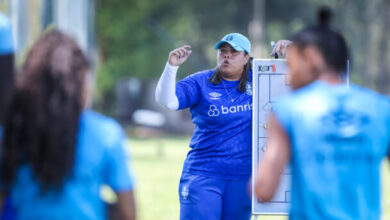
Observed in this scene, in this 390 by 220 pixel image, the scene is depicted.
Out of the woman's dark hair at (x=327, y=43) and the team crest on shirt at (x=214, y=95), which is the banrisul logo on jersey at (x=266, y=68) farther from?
the woman's dark hair at (x=327, y=43)

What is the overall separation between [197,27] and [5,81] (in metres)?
49.1

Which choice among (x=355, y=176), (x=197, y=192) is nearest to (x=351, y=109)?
(x=355, y=176)

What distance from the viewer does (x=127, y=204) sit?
11.3ft

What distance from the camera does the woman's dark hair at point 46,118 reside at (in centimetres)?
329

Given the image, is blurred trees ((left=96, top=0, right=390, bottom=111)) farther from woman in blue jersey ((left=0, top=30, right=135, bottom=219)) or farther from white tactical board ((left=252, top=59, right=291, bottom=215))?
woman in blue jersey ((left=0, top=30, right=135, bottom=219))

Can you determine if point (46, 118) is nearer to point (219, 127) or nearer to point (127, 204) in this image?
point (127, 204)

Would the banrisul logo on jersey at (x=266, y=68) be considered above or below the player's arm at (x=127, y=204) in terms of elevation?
above

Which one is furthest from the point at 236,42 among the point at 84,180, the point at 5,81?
the point at 84,180

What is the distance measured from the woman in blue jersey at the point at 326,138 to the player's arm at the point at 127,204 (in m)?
0.56

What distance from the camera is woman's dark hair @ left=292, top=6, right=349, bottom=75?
11.2 feet

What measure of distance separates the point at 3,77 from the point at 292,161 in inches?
53.4

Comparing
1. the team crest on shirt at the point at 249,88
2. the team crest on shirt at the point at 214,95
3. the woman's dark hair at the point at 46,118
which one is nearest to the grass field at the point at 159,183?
the team crest on shirt at the point at 249,88

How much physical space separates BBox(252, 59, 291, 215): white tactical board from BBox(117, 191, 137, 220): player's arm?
2.53m

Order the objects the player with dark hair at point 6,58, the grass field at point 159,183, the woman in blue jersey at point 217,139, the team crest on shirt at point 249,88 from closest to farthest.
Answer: the player with dark hair at point 6,58
the woman in blue jersey at point 217,139
the team crest on shirt at point 249,88
the grass field at point 159,183
